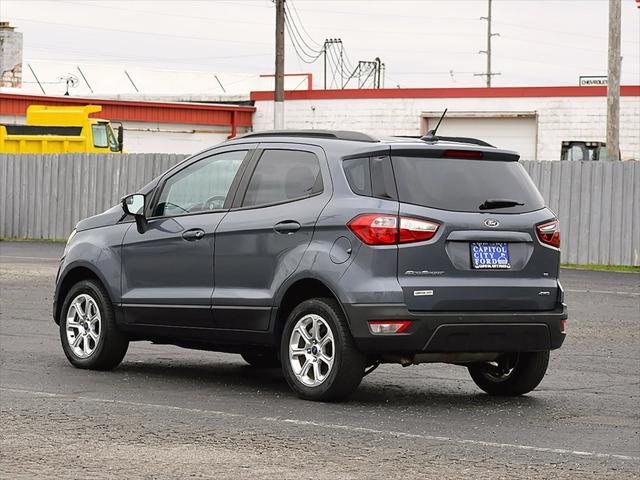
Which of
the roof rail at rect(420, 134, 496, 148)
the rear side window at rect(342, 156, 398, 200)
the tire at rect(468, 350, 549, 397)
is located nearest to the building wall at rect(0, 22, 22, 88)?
the roof rail at rect(420, 134, 496, 148)

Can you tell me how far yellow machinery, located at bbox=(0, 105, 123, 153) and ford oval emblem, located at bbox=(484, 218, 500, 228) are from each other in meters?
29.4

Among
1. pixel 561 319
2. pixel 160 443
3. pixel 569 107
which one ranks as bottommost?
pixel 160 443

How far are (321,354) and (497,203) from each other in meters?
1.54

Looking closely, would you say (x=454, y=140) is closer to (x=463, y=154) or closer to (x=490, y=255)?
(x=463, y=154)

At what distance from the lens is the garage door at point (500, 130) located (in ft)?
172

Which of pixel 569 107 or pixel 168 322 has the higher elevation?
pixel 569 107

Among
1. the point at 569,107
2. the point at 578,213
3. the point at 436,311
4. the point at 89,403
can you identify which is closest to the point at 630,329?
the point at 436,311

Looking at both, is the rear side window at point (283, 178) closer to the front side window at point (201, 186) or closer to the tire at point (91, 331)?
the front side window at point (201, 186)

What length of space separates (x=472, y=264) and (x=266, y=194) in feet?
5.39

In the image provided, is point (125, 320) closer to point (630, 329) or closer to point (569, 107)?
point (630, 329)

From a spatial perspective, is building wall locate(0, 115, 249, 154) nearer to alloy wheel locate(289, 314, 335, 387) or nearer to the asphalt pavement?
the asphalt pavement

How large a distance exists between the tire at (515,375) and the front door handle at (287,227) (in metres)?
1.71

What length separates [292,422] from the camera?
8734 millimetres

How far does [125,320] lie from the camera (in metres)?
11.0
